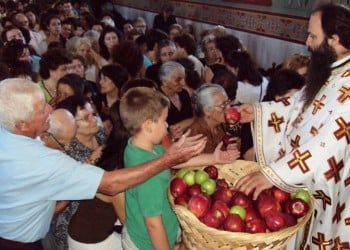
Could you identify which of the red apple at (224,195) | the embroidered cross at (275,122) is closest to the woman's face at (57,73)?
the embroidered cross at (275,122)

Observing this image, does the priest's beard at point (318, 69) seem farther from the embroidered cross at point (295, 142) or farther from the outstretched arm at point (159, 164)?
the outstretched arm at point (159, 164)

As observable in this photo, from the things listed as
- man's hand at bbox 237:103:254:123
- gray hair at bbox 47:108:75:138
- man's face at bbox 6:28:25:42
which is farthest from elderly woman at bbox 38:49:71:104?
man's hand at bbox 237:103:254:123

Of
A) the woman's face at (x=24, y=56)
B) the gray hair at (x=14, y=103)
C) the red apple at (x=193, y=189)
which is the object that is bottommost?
the woman's face at (x=24, y=56)

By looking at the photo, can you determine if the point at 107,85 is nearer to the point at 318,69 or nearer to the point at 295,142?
the point at 295,142

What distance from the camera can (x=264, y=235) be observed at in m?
2.12

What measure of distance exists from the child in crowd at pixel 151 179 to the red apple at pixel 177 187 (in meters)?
0.03

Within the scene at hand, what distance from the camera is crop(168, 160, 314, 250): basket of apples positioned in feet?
7.02

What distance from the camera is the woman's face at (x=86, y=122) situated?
3.45m

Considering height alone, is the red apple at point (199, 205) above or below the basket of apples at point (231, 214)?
above

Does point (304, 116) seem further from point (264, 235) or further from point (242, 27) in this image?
point (242, 27)

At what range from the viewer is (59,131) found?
10.3 feet

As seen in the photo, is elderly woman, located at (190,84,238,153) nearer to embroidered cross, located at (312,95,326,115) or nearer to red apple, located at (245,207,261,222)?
embroidered cross, located at (312,95,326,115)

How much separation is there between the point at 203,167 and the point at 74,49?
3.88 meters

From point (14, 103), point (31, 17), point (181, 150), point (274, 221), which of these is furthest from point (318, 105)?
point (31, 17)
